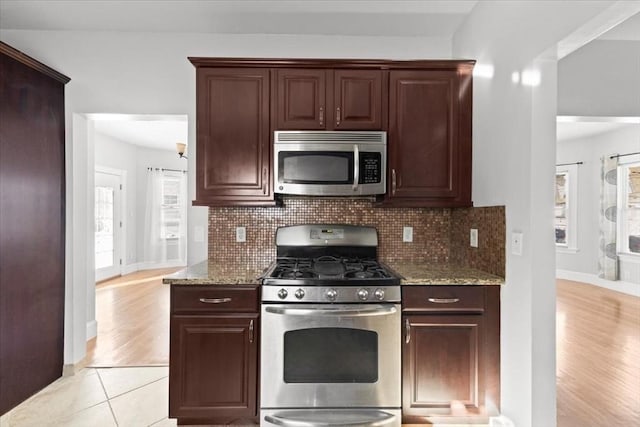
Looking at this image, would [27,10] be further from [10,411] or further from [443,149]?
[443,149]

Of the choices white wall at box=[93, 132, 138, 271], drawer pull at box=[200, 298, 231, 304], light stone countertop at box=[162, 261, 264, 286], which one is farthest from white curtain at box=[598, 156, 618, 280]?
white wall at box=[93, 132, 138, 271]

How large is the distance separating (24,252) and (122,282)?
160 inches

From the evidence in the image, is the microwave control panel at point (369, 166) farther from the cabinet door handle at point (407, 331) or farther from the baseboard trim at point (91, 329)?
the baseboard trim at point (91, 329)

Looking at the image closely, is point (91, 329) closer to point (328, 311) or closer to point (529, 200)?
point (328, 311)

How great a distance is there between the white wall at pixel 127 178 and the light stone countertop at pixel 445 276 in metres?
5.88

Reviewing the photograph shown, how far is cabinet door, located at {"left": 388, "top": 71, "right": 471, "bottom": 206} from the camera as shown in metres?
2.46

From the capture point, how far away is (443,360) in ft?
6.76

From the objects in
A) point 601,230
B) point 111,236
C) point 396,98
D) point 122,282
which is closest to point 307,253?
point 396,98

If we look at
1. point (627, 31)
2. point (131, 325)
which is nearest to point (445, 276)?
point (627, 31)

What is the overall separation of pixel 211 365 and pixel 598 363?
9.94ft

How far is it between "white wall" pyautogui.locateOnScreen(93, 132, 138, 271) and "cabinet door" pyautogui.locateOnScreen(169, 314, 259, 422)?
534cm

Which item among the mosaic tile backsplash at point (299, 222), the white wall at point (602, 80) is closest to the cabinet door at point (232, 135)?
the mosaic tile backsplash at point (299, 222)

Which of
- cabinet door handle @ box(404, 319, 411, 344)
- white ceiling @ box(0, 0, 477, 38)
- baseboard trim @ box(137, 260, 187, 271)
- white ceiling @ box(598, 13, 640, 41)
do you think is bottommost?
baseboard trim @ box(137, 260, 187, 271)

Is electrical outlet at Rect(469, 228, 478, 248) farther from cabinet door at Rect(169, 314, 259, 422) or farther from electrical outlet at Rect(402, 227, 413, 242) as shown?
cabinet door at Rect(169, 314, 259, 422)
